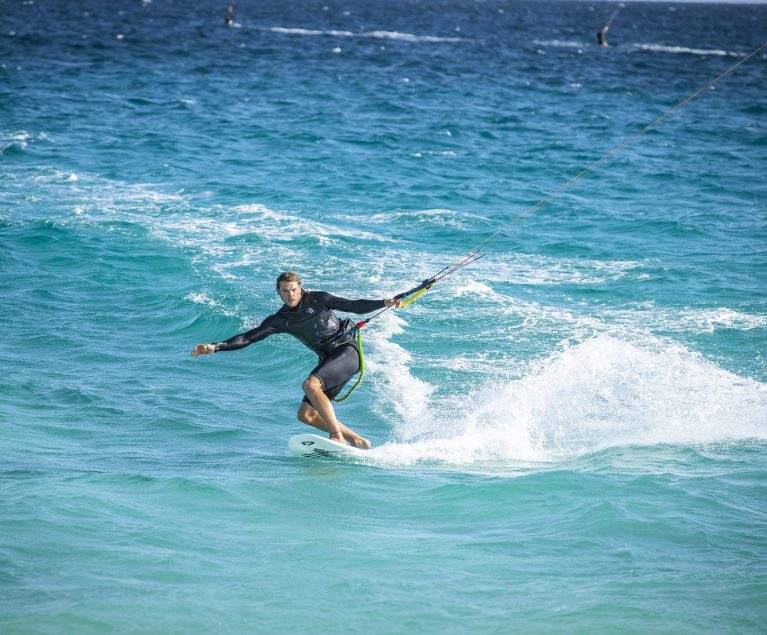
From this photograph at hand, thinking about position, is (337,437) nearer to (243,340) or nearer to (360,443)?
(360,443)

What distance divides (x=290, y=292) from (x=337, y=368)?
788 mm

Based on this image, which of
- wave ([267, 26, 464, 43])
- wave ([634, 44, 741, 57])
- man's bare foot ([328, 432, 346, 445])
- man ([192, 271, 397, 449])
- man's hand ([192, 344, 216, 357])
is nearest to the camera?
man's hand ([192, 344, 216, 357])

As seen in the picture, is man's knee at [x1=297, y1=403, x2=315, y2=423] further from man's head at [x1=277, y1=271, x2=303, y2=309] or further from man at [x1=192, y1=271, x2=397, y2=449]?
man's head at [x1=277, y1=271, x2=303, y2=309]

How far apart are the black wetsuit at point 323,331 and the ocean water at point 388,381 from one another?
782mm

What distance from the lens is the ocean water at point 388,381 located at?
579cm

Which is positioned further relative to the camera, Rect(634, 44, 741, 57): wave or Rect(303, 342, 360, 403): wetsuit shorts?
Rect(634, 44, 741, 57): wave

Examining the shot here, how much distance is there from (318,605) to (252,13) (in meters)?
92.4

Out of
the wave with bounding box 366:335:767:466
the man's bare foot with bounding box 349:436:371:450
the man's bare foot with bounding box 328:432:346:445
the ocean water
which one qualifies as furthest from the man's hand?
the wave with bounding box 366:335:767:466

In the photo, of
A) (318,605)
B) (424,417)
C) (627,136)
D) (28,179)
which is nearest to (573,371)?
(424,417)

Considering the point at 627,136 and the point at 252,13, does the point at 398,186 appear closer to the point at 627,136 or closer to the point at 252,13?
the point at 627,136

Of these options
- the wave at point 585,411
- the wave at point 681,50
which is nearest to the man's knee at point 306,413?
the wave at point 585,411

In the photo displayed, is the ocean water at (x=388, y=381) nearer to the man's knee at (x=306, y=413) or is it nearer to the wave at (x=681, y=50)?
the man's knee at (x=306, y=413)

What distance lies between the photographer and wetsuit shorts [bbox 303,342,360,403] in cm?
830

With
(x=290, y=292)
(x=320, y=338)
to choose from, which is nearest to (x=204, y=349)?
(x=290, y=292)
